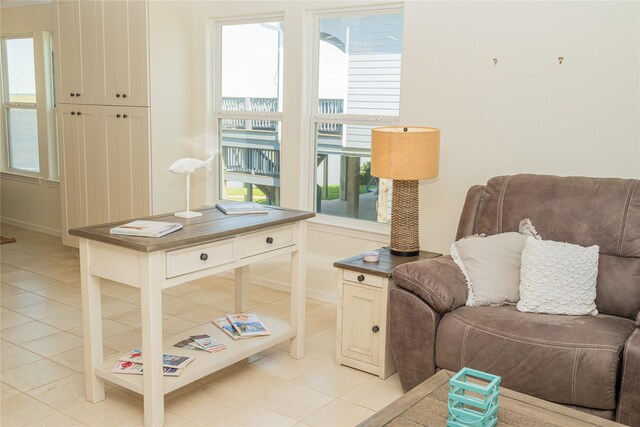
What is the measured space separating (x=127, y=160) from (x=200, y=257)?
2.28m

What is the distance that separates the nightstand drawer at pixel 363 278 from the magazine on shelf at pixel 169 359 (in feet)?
2.90

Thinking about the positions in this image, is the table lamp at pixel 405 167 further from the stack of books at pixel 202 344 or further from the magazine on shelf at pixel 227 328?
the stack of books at pixel 202 344

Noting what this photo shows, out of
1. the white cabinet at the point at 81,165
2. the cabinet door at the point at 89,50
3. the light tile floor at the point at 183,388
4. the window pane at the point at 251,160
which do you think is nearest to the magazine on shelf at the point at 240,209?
the light tile floor at the point at 183,388

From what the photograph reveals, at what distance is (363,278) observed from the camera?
3182 millimetres

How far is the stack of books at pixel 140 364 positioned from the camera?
2.76 metres

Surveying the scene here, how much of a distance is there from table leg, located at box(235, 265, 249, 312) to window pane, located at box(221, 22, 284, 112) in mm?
1429

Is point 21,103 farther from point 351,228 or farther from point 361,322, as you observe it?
point 361,322

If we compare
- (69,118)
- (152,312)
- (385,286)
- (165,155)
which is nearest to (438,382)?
(385,286)

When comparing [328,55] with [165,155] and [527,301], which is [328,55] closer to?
[165,155]

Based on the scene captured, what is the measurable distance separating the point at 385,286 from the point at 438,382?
0.95 metres

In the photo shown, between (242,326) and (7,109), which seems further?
(7,109)

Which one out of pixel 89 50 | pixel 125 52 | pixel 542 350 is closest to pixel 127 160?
pixel 125 52

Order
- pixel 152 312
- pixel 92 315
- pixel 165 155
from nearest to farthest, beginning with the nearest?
pixel 152 312 < pixel 92 315 < pixel 165 155

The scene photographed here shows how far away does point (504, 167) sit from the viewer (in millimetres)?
3508
